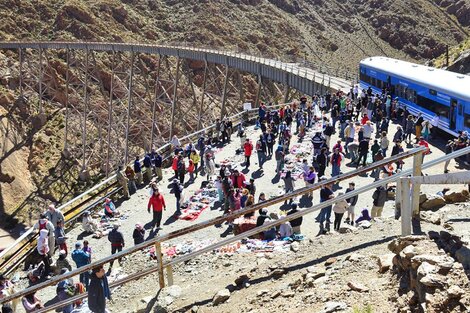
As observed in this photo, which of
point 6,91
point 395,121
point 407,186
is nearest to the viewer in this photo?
point 407,186

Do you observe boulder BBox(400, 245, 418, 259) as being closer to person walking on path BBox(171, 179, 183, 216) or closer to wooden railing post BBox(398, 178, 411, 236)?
wooden railing post BBox(398, 178, 411, 236)

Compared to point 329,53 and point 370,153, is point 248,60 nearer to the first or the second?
point 370,153

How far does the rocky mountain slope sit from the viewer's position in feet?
136

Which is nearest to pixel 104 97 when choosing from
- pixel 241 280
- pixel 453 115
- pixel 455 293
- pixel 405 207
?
pixel 453 115

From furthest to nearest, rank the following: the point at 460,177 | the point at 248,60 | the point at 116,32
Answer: the point at 116,32
the point at 248,60
the point at 460,177

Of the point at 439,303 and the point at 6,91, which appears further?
the point at 6,91

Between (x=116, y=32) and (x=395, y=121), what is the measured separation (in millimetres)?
43530

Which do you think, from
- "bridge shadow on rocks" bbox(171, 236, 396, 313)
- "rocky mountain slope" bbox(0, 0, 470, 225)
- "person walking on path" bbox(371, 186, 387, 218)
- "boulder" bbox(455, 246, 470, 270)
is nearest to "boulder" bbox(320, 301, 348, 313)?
"boulder" bbox(455, 246, 470, 270)

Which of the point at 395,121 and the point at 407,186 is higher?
the point at 407,186

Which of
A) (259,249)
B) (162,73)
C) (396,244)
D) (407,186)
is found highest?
(407,186)

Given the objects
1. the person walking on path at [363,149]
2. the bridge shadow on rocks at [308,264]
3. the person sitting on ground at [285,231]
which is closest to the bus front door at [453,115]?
the person walking on path at [363,149]

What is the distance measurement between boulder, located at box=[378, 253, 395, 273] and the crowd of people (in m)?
1.06

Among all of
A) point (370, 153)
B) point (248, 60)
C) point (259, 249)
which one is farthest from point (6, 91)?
point (259, 249)

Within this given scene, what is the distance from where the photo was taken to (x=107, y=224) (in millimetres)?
14336
